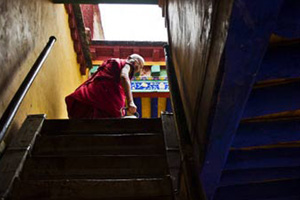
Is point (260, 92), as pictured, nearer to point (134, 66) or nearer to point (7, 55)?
point (7, 55)

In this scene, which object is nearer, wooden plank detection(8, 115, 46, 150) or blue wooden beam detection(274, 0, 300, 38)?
blue wooden beam detection(274, 0, 300, 38)

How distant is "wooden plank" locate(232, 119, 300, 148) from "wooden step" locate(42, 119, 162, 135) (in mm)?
1135

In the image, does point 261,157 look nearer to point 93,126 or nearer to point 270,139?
point 270,139

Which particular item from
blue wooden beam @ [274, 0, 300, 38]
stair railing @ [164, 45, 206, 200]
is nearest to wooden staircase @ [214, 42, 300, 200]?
blue wooden beam @ [274, 0, 300, 38]

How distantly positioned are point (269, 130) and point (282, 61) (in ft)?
2.23

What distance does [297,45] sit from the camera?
1581mm

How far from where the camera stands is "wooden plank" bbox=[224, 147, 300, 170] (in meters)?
2.46

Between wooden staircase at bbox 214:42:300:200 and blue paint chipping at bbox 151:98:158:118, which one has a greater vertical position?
wooden staircase at bbox 214:42:300:200

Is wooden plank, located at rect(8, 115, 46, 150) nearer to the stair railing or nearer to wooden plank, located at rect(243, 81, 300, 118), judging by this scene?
the stair railing

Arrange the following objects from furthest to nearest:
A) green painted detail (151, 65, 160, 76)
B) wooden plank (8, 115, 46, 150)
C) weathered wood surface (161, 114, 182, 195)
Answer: green painted detail (151, 65, 160, 76) < wooden plank (8, 115, 46, 150) < weathered wood surface (161, 114, 182, 195)

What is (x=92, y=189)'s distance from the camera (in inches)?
88.1

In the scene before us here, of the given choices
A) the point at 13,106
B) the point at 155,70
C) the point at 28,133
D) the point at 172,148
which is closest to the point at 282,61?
the point at 172,148

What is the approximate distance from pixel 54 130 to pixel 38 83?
36.5 inches

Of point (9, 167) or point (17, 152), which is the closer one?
point (9, 167)
